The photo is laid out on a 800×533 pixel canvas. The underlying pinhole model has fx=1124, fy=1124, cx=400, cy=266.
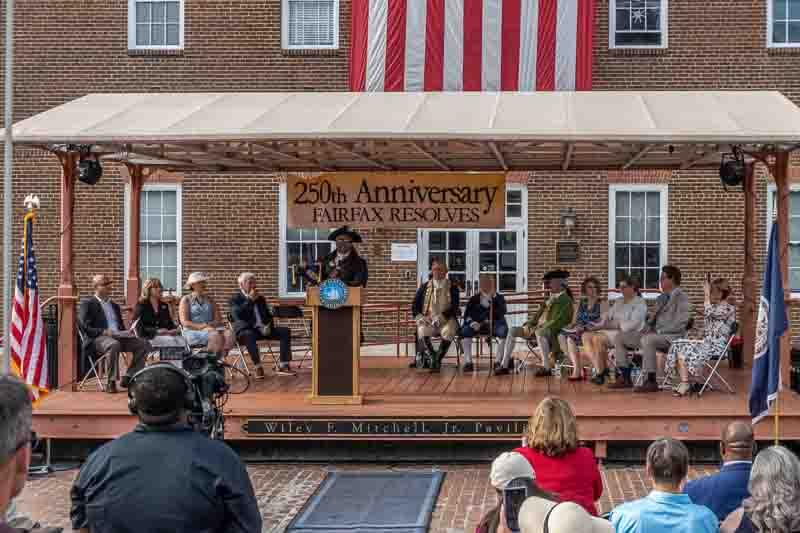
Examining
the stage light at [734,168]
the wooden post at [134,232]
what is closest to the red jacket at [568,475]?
the stage light at [734,168]

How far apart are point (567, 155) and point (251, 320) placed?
13.4 ft

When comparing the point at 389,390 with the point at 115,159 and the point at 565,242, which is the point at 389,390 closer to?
the point at 115,159

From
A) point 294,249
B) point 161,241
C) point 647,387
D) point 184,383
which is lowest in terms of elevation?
point 647,387

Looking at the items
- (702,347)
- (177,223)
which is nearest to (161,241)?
(177,223)

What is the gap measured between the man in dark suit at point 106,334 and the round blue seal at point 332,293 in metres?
2.36

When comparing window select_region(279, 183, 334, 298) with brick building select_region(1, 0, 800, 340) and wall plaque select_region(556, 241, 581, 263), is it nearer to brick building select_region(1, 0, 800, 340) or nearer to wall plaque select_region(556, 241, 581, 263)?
brick building select_region(1, 0, 800, 340)

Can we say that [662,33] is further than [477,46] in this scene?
Yes

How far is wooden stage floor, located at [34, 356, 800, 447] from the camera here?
9977mm

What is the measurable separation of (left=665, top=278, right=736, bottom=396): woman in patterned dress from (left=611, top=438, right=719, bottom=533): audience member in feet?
21.1

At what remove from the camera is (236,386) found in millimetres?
11930

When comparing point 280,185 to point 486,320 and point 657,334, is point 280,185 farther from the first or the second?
point 657,334

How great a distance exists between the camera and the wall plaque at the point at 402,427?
10148 millimetres

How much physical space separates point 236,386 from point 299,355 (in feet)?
14.0

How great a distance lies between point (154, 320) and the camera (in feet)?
40.0
